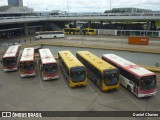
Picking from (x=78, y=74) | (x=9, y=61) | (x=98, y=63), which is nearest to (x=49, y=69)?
(x=78, y=74)

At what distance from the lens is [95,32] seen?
70.6m

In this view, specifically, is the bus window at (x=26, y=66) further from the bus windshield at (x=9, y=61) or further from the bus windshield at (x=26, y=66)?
the bus windshield at (x=9, y=61)

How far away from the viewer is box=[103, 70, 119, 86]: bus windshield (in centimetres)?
2092

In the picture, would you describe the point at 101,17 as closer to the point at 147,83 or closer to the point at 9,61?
the point at 9,61

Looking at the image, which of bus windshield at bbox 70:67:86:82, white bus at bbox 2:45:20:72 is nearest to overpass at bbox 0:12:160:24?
white bus at bbox 2:45:20:72

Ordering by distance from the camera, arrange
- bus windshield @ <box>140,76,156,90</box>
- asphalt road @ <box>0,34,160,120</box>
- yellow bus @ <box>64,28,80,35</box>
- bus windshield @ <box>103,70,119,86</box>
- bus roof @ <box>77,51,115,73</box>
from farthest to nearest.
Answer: yellow bus @ <box>64,28,80,35</box>
bus roof @ <box>77,51,115,73</box>
bus windshield @ <box>103,70,119,86</box>
bus windshield @ <box>140,76,156,90</box>
asphalt road @ <box>0,34,160,120</box>

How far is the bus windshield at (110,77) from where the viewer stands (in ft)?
68.6

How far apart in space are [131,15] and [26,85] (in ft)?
158

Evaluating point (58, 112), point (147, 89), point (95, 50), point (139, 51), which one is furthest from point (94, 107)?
point (95, 50)

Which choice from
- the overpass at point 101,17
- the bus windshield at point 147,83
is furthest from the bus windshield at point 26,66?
the overpass at point 101,17

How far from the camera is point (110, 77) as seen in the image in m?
21.1

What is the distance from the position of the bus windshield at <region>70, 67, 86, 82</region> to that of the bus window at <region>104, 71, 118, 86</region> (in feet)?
9.88

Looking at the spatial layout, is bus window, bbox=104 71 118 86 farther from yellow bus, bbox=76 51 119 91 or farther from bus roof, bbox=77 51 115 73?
bus roof, bbox=77 51 115 73

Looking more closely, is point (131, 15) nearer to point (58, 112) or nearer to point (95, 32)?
point (95, 32)
